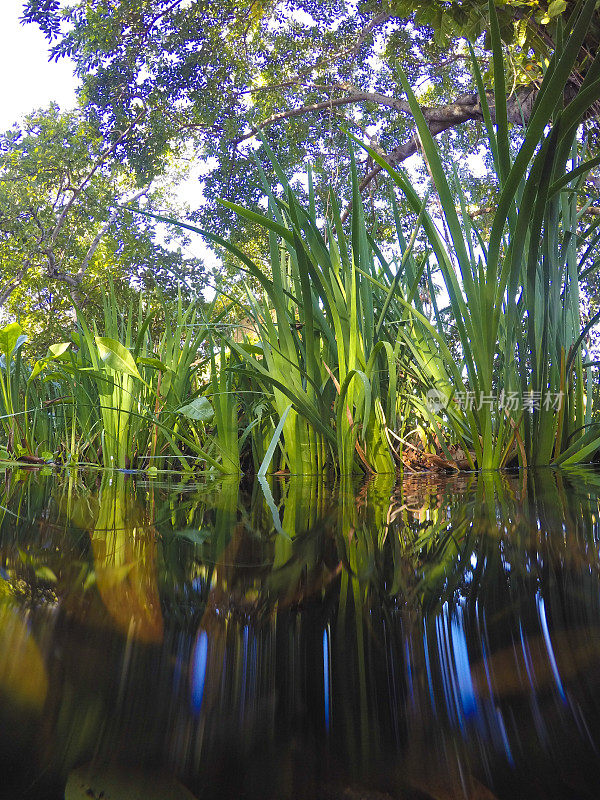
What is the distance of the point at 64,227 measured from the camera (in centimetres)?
671

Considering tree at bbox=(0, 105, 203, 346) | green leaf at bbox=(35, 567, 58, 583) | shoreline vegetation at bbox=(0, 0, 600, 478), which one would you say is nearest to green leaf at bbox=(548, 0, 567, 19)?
shoreline vegetation at bbox=(0, 0, 600, 478)

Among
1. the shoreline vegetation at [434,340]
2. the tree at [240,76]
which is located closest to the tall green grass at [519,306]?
the shoreline vegetation at [434,340]

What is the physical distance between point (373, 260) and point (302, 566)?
104 centimetres

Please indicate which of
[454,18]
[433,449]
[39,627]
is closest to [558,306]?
[433,449]

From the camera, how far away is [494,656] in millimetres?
131

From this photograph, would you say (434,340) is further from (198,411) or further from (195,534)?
(195,534)

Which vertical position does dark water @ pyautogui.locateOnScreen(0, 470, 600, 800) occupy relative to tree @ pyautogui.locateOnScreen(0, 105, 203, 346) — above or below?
below

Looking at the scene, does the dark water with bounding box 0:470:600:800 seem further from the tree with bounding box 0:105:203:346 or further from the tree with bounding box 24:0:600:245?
the tree with bounding box 0:105:203:346

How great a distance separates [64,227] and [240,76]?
9.53 feet

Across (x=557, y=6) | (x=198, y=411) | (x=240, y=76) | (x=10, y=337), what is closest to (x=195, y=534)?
(x=198, y=411)

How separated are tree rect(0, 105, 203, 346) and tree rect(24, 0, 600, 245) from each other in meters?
0.60

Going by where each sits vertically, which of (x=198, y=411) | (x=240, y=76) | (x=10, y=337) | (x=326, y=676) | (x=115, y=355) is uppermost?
(x=240, y=76)

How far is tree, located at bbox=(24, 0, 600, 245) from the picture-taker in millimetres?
5195

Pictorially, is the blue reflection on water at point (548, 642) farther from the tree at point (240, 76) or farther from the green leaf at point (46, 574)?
the tree at point (240, 76)
